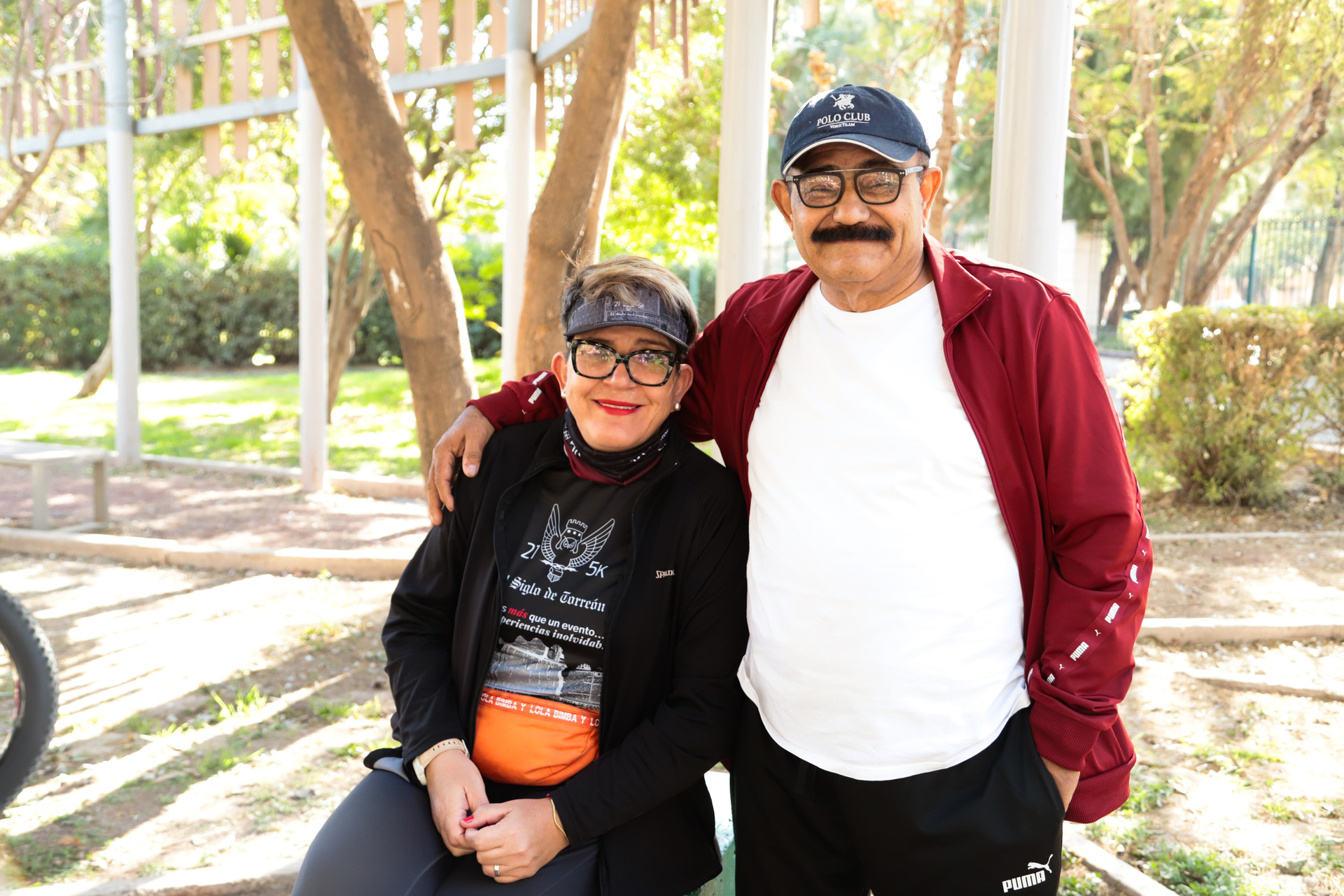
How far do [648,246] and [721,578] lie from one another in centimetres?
1447

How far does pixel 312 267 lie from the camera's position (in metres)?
8.29

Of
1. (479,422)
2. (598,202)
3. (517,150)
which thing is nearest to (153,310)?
(517,150)

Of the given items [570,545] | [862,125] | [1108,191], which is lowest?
[570,545]

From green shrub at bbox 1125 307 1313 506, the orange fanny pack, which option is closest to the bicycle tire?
the orange fanny pack

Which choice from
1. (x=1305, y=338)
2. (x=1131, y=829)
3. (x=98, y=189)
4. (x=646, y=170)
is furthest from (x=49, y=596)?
(x=98, y=189)

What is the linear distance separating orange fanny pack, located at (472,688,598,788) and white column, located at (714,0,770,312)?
185 cm

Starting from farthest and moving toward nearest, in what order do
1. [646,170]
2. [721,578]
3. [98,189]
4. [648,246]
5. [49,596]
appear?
[98,189] → [648,246] → [646,170] → [49,596] → [721,578]

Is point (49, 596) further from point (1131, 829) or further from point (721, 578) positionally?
point (1131, 829)

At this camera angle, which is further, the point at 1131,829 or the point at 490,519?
the point at 1131,829

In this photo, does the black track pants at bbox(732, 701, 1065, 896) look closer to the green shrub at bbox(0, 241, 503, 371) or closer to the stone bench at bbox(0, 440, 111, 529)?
the stone bench at bbox(0, 440, 111, 529)

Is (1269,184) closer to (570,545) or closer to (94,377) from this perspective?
(570,545)

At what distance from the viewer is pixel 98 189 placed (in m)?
27.7

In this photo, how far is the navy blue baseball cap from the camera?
6.46 ft

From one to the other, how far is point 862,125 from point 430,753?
1552 mm
